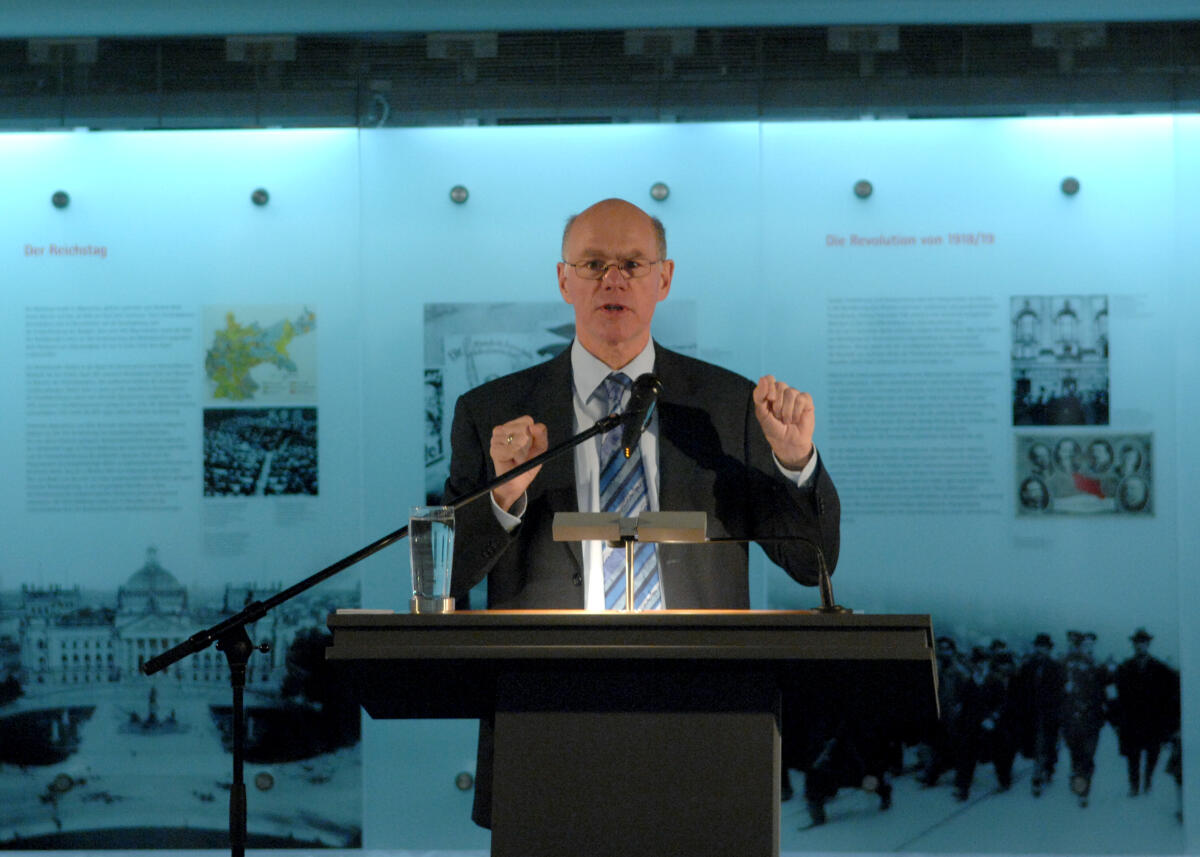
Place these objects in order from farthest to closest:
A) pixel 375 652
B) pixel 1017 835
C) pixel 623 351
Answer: pixel 1017 835 < pixel 623 351 < pixel 375 652

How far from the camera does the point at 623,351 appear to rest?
10.0 feet

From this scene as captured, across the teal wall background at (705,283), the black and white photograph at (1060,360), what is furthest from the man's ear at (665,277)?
the black and white photograph at (1060,360)

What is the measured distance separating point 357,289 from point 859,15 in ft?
7.08

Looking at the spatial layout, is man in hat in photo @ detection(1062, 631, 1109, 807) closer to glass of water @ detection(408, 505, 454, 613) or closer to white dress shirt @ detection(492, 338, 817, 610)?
white dress shirt @ detection(492, 338, 817, 610)

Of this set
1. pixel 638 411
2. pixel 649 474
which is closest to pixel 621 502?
pixel 649 474

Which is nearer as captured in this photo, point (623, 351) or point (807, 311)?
point (623, 351)

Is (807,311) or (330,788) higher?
(807,311)

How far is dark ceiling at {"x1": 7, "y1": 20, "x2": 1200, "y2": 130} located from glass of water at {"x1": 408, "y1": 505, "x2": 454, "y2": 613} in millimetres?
3283

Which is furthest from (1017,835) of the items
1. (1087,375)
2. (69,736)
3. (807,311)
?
(69,736)

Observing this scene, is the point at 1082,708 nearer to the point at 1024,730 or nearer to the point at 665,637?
the point at 1024,730

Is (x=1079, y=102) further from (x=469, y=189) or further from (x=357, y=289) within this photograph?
(x=357, y=289)

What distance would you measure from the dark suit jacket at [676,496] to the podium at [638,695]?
0.66 m

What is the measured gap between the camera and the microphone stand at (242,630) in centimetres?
222

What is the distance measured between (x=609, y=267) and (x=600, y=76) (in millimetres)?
2441
